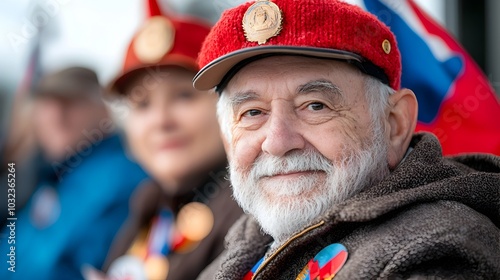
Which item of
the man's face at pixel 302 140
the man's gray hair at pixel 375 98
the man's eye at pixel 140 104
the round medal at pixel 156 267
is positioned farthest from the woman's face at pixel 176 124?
the man's face at pixel 302 140

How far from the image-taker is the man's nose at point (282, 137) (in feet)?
5.45

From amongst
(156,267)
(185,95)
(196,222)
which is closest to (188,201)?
(196,222)

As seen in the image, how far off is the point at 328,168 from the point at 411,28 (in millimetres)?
1197

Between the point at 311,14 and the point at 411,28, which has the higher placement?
the point at 311,14

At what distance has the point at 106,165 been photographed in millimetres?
3629

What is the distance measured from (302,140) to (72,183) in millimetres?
2313

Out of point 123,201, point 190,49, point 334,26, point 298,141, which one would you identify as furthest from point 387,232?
point 123,201

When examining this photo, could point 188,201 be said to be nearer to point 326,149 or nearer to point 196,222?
point 196,222

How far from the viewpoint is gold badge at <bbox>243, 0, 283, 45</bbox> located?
A: 1692mm

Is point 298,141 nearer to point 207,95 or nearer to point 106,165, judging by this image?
point 207,95

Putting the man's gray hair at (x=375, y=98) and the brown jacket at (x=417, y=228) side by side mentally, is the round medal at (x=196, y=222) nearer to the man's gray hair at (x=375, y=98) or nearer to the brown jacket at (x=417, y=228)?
the man's gray hair at (x=375, y=98)

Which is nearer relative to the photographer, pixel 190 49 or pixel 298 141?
pixel 298 141

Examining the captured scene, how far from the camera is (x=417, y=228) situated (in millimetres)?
1428

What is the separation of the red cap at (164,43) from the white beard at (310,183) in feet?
4.03
